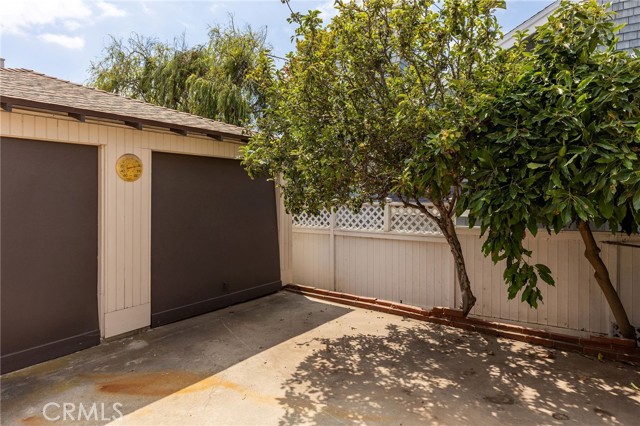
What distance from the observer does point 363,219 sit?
6.56 m

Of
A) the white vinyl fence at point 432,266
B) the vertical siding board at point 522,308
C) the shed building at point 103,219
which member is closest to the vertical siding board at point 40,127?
the shed building at point 103,219

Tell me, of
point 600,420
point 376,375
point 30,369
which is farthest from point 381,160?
point 30,369

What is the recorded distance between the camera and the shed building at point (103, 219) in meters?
3.78

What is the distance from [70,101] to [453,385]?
530 cm

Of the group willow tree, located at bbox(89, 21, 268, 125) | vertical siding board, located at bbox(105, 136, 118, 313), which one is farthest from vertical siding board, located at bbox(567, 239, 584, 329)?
willow tree, located at bbox(89, 21, 268, 125)

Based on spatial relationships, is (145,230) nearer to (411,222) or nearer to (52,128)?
(52,128)

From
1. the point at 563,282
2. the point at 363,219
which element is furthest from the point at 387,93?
the point at 563,282

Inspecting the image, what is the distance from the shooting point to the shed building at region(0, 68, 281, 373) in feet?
12.4

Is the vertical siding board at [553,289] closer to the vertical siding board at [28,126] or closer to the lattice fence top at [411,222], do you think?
the lattice fence top at [411,222]

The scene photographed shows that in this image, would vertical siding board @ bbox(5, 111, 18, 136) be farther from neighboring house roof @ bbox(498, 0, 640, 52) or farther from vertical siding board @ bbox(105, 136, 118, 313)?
neighboring house roof @ bbox(498, 0, 640, 52)

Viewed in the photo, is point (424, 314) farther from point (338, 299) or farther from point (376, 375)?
point (376, 375)

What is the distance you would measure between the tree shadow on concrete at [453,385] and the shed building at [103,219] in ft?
8.12

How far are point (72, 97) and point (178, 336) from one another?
11.1 ft

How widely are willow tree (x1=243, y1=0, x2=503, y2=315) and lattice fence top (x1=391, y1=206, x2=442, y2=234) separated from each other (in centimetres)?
150
